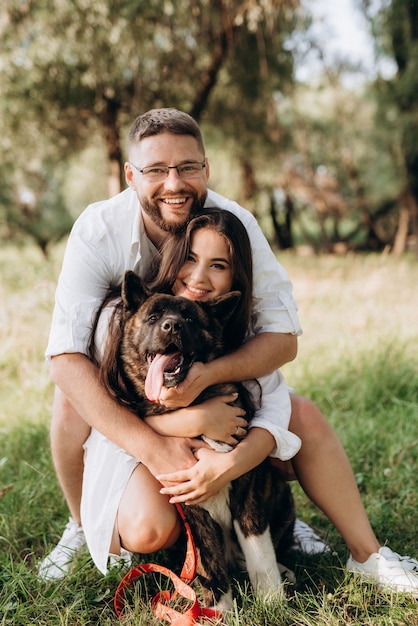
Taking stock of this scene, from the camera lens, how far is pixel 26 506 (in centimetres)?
305

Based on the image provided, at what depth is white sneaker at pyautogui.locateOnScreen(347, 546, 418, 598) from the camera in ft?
7.35

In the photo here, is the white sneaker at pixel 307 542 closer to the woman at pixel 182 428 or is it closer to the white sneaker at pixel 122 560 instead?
the woman at pixel 182 428

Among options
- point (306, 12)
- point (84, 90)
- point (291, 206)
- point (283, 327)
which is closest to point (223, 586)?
point (283, 327)

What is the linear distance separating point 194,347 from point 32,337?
3.38 meters

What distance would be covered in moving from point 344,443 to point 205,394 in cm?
156

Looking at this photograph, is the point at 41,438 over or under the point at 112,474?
under

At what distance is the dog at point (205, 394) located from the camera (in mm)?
2205

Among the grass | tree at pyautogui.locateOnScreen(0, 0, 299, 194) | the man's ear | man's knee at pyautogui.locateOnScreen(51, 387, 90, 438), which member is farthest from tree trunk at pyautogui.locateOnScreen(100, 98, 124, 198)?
man's knee at pyautogui.locateOnScreen(51, 387, 90, 438)

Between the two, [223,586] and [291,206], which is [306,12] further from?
[291,206]

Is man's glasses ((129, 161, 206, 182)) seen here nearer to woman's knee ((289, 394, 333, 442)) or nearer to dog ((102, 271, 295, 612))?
dog ((102, 271, 295, 612))

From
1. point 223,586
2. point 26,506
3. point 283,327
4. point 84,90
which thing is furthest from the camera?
point 84,90

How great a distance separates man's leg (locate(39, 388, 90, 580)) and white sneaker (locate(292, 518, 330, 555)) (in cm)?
101

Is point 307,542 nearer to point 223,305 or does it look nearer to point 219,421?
point 219,421

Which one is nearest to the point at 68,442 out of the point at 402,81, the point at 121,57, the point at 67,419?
the point at 67,419
